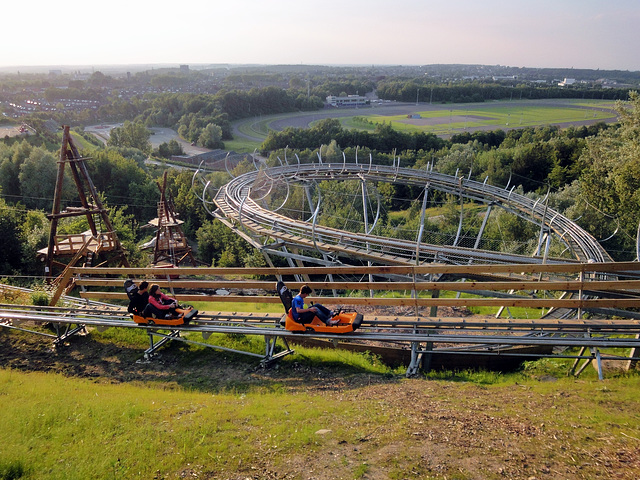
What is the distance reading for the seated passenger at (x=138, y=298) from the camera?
1135 cm

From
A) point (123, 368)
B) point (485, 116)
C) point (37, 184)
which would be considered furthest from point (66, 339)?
point (485, 116)

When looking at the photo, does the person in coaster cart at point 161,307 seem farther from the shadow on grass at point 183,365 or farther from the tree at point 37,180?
the tree at point 37,180

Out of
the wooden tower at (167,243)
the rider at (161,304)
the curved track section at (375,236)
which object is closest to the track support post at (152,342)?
the rider at (161,304)

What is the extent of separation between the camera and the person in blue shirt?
10.1 meters

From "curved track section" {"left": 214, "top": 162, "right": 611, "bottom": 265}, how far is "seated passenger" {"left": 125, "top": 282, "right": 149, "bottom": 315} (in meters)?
7.03

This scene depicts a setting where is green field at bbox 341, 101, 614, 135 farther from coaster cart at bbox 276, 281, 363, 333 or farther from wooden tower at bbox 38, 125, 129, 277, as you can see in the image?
coaster cart at bbox 276, 281, 363, 333

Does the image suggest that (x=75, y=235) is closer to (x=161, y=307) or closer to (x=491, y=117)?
(x=161, y=307)

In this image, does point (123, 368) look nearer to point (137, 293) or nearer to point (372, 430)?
point (137, 293)

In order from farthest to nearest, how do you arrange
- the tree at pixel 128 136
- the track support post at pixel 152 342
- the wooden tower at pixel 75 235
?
1. the tree at pixel 128 136
2. the wooden tower at pixel 75 235
3. the track support post at pixel 152 342

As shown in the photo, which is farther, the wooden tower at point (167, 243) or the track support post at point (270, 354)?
the wooden tower at point (167, 243)

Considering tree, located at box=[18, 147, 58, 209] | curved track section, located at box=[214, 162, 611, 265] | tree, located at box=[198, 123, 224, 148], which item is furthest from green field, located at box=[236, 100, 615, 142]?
curved track section, located at box=[214, 162, 611, 265]

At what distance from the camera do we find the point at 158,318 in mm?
11406

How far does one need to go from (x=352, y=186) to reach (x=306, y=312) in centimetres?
3443

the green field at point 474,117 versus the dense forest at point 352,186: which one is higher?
the green field at point 474,117
